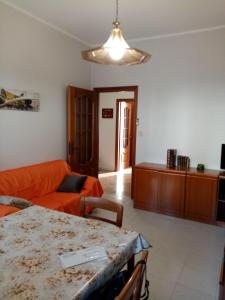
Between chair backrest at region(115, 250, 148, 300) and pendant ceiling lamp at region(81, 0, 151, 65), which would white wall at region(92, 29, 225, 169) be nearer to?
pendant ceiling lamp at region(81, 0, 151, 65)

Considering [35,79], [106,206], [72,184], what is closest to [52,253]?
[106,206]

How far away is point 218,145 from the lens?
146 inches

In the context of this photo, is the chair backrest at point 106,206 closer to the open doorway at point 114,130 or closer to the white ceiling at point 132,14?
the white ceiling at point 132,14

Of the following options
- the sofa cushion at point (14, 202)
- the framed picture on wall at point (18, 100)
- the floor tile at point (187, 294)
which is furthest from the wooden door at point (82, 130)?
the floor tile at point (187, 294)

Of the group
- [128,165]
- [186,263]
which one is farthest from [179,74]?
[128,165]

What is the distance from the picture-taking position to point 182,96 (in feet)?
12.9

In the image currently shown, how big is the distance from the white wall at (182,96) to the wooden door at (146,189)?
0.47 metres

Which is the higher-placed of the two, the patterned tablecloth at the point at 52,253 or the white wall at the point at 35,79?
the white wall at the point at 35,79

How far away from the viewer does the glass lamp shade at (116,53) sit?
73.7 inches

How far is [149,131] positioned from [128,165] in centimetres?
347

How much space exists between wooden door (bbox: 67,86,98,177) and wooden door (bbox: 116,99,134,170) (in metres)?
2.14

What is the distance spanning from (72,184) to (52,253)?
88.0 inches

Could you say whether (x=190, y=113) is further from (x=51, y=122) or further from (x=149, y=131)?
(x=51, y=122)

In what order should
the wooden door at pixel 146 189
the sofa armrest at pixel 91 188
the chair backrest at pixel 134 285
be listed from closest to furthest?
1. the chair backrest at pixel 134 285
2. the sofa armrest at pixel 91 188
3. the wooden door at pixel 146 189
